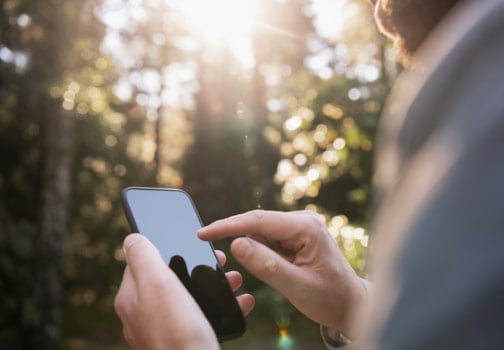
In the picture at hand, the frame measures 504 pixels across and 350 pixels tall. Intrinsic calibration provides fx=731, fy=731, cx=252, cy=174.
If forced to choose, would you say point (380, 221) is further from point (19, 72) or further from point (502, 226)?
point (19, 72)

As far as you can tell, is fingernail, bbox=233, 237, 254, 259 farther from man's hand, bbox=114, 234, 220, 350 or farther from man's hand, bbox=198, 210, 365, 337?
man's hand, bbox=114, 234, 220, 350

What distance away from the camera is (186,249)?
1720mm

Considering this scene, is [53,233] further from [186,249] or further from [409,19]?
[409,19]

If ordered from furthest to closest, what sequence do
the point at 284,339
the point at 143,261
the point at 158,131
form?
the point at 158,131 < the point at 284,339 < the point at 143,261

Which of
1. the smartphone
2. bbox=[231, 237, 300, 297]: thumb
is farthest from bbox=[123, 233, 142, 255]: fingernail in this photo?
the smartphone

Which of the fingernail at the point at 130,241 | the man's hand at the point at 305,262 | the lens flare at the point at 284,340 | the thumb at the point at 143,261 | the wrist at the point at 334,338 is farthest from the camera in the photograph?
the lens flare at the point at 284,340

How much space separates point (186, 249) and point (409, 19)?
2.55 ft

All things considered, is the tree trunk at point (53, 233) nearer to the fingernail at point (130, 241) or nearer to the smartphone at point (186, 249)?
the smartphone at point (186, 249)

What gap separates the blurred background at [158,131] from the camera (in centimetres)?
1080

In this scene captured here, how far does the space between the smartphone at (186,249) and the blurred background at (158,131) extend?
12.7 ft

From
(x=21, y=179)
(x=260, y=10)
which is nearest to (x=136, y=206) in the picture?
(x=21, y=179)

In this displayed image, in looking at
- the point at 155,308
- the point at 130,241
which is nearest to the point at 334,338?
the point at 130,241

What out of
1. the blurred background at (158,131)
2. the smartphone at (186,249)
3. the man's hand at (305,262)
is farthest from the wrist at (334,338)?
the blurred background at (158,131)

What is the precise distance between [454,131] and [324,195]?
46.6 feet
